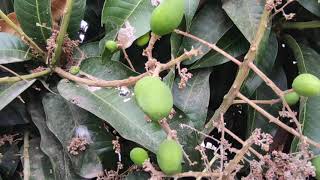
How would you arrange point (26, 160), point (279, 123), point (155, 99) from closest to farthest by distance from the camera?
point (155, 99)
point (279, 123)
point (26, 160)

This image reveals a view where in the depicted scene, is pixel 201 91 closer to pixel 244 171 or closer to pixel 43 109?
pixel 244 171

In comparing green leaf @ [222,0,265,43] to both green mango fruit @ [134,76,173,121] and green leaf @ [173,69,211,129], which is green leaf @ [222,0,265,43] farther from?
green mango fruit @ [134,76,173,121]

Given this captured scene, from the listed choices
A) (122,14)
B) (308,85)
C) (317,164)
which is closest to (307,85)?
(308,85)

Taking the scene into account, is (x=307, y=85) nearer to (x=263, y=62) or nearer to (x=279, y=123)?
(x=279, y=123)

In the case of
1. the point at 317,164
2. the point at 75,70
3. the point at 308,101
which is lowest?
the point at 317,164

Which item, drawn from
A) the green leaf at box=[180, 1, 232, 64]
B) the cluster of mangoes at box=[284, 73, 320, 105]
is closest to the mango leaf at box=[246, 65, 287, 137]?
the green leaf at box=[180, 1, 232, 64]

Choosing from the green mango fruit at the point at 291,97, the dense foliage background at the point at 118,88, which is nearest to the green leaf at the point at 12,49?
the dense foliage background at the point at 118,88
